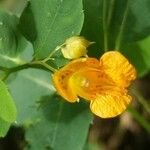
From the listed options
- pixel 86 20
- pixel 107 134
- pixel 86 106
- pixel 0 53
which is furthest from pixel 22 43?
pixel 107 134

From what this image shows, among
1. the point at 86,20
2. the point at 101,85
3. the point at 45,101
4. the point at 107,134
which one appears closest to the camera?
the point at 101,85

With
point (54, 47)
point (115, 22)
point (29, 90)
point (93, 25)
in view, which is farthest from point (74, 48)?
point (29, 90)

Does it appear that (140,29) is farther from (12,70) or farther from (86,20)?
(12,70)

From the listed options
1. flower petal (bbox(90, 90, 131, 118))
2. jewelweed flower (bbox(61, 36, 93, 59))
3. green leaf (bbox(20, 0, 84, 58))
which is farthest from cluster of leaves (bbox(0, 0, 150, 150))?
flower petal (bbox(90, 90, 131, 118))

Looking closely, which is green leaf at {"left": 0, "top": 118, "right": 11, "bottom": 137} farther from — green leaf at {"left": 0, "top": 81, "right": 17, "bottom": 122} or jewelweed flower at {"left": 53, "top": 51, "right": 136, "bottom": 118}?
jewelweed flower at {"left": 53, "top": 51, "right": 136, "bottom": 118}

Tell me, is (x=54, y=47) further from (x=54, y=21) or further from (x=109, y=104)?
(x=109, y=104)

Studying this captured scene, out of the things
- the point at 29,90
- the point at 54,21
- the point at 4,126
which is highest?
the point at 54,21

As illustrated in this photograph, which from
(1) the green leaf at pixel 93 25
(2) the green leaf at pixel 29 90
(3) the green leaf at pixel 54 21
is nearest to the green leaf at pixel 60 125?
(2) the green leaf at pixel 29 90
